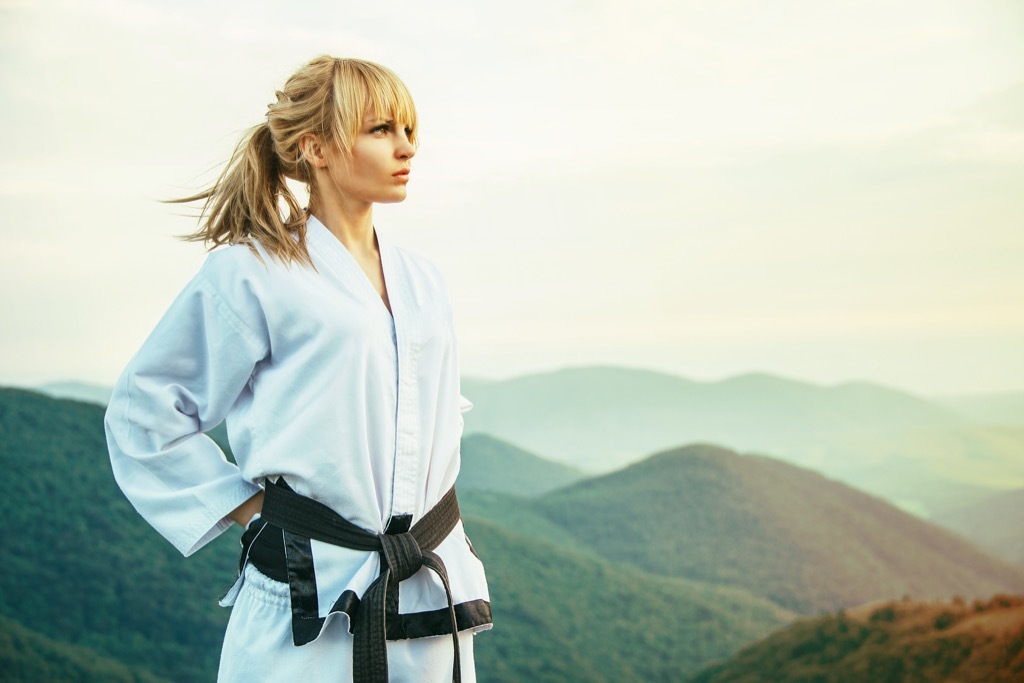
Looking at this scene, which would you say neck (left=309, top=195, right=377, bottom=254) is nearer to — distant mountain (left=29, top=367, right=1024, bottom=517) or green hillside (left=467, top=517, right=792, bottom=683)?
green hillside (left=467, top=517, right=792, bottom=683)

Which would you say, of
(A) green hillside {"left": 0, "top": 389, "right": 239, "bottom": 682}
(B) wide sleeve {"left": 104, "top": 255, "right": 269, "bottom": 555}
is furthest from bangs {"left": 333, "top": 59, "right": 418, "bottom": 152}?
(A) green hillside {"left": 0, "top": 389, "right": 239, "bottom": 682}

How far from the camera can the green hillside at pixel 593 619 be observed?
6043mm

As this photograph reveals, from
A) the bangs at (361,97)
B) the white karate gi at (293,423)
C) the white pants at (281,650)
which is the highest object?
the bangs at (361,97)

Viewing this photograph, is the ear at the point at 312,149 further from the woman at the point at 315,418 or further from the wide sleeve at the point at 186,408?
the wide sleeve at the point at 186,408

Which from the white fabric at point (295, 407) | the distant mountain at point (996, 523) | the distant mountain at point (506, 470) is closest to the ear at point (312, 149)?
the white fabric at point (295, 407)

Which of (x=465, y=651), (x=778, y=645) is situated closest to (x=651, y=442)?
(x=778, y=645)

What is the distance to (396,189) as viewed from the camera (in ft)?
5.01

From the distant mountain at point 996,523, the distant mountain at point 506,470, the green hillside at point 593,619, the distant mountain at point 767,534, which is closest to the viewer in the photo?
the green hillside at point 593,619

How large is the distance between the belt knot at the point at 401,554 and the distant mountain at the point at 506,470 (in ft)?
25.7

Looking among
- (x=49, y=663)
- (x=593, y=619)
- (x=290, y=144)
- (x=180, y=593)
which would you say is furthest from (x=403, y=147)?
(x=593, y=619)

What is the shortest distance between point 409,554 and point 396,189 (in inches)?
21.2

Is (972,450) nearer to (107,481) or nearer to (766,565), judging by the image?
(766,565)

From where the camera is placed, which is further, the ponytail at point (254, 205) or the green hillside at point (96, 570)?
the green hillside at point (96, 570)

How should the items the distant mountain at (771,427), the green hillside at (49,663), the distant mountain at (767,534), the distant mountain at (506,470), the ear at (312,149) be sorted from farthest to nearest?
the distant mountain at (506,470)
the distant mountain at (771,427)
the distant mountain at (767,534)
the green hillside at (49,663)
the ear at (312,149)
